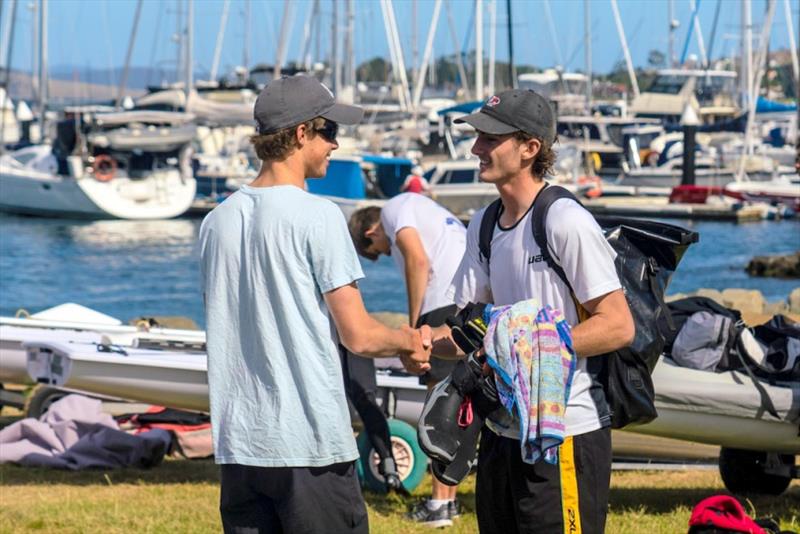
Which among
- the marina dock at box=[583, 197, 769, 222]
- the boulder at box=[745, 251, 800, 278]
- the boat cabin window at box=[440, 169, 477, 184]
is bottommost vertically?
the boulder at box=[745, 251, 800, 278]

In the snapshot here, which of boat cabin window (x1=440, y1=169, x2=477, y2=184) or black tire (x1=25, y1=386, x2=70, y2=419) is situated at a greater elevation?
black tire (x1=25, y1=386, x2=70, y2=419)

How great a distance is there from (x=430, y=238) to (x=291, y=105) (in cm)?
305

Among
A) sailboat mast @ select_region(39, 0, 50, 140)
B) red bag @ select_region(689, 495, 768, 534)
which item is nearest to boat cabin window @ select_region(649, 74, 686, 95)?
sailboat mast @ select_region(39, 0, 50, 140)

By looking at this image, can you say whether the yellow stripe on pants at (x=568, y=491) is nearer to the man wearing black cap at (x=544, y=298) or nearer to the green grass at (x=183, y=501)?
the man wearing black cap at (x=544, y=298)

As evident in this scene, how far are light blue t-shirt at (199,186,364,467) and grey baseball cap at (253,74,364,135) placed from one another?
0.68 feet

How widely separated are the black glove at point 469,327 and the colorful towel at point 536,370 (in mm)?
159

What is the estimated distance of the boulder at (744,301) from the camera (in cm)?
2156

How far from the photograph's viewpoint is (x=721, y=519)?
467 cm

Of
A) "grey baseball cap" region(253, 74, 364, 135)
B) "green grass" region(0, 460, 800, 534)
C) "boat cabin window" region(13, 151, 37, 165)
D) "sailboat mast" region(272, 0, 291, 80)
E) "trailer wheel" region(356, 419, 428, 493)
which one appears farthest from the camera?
"boat cabin window" region(13, 151, 37, 165)

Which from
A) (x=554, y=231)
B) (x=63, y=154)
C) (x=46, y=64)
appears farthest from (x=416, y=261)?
(x=46, y=64)

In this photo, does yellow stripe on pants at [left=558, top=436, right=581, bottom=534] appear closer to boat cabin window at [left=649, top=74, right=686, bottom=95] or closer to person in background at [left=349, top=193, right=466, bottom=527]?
person in background at [left=349, top=193, right=466, bottom=527]

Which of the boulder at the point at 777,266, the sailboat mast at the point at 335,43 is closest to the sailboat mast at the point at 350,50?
the sailboat mast at the point at 335,43

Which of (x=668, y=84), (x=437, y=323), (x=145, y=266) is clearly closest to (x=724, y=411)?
(x=437, y=323)

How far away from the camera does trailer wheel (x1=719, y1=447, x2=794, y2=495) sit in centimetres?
716
